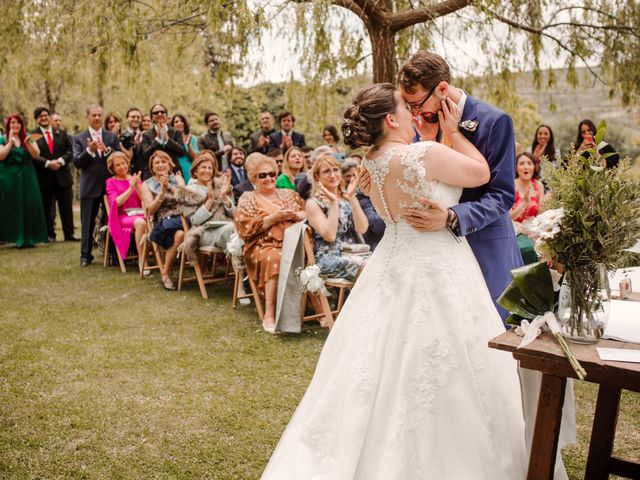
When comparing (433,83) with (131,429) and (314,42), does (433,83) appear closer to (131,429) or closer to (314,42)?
(131,429)

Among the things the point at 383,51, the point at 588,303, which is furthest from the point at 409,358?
the point at 383,51

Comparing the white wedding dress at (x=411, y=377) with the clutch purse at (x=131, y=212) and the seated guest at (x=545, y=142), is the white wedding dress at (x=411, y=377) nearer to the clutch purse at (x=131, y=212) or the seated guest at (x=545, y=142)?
the seated guest at (x=545, y=142)

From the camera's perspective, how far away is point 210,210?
691cm

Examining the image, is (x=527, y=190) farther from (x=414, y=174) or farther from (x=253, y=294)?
(x=414, y=174)

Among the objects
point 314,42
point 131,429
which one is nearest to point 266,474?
point 131,429

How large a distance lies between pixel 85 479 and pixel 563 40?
6645mm

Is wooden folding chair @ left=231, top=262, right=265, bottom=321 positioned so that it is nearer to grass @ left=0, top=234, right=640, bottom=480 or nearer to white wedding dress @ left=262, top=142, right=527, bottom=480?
grass @ left=0, top=234, right=640, bottom=480

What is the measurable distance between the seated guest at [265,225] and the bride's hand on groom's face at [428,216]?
3028 millimetres

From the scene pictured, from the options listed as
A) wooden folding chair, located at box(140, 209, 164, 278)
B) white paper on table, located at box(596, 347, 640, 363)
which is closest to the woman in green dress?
wooden folding chair, located at box(140, 209, 164, 278)

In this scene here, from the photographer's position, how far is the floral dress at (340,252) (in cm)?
519

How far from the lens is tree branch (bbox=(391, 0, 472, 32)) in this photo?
19.0 feet

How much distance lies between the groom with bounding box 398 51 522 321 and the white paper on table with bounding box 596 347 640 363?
81cm

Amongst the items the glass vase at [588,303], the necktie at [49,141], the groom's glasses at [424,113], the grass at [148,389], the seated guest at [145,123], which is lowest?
the grass at [148,389]

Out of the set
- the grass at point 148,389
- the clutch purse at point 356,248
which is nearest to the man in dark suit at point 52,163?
the grass at point 148,389
